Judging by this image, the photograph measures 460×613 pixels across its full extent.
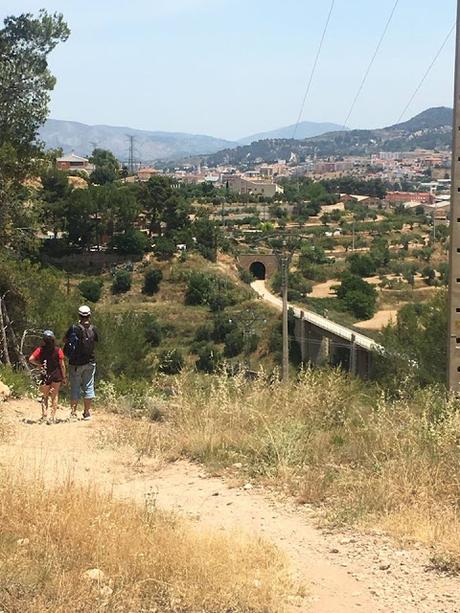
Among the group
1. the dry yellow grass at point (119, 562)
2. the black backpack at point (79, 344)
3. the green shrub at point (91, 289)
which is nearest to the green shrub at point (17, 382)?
the black backpack at point (79, 344)

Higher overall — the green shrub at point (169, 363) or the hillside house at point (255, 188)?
the hillside house at point (255, 188)

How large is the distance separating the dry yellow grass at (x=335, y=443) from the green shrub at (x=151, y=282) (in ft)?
138

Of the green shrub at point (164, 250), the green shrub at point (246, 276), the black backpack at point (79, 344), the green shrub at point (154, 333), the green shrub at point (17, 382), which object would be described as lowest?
the green shrub at point (154, 333)

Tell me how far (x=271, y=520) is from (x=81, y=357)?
12.7 feet

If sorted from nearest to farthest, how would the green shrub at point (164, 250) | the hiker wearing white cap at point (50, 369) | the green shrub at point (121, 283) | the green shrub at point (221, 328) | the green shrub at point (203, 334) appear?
the hiker wearing white cap at point (50, 369) → the green shrub at point (203, 334) → the green shrub at point (221, 328) → the green shrub at point (121, 283) → the green shrub at point (164, 250)

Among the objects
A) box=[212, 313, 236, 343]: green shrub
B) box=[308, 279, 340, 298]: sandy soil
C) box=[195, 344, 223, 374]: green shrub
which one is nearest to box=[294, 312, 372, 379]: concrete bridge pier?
box=[212, 313, 236, 343]: green shrub

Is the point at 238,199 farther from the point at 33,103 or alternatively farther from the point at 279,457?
the point at 279,457

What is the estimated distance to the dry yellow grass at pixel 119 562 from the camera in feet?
9.82

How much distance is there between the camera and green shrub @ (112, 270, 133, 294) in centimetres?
4819

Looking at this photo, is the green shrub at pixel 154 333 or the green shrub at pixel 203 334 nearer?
the green shrub at pixel 154 333

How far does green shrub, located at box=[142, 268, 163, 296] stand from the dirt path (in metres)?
42.5

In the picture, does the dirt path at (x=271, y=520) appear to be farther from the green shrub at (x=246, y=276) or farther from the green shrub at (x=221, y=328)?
the green shrub at (x=246, y=276)

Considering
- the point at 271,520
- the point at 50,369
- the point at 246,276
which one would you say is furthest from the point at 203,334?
the point at 271,520

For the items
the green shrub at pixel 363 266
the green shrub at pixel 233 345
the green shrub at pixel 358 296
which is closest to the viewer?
the green shrub at pixel 233 345
